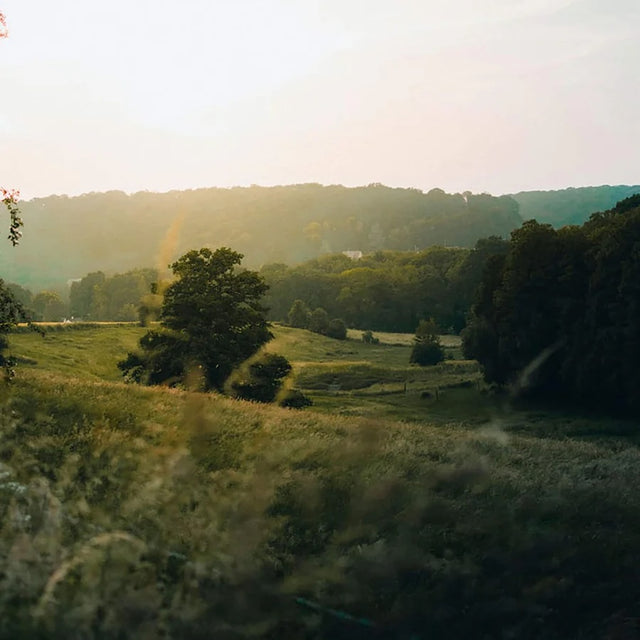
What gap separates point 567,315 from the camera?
54250mm

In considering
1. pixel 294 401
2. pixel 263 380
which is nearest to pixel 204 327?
pixel 263 380

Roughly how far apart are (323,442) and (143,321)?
98.8 m

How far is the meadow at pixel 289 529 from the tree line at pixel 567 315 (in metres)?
31.4

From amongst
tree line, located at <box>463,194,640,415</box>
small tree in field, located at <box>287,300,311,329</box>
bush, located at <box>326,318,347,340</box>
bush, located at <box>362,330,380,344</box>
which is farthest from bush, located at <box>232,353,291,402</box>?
small tree in field, located at <box>287,300,311,329</box>

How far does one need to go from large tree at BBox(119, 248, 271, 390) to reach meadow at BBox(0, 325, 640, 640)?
28912 mm

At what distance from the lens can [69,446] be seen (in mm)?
15469

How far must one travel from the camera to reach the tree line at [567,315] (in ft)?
161

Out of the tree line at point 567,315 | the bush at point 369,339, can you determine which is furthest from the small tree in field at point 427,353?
the bush at point 369,339

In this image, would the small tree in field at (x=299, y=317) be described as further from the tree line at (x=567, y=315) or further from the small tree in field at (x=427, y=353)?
the tree line at (x=567, y=315)

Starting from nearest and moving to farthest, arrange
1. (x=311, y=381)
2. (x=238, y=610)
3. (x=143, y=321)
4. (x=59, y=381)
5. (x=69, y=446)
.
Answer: (x=238, y=610), (x=69, y=446), (x=59, y=381), (x=311, y=381), (x=143, y=321)

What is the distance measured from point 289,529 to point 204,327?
126 ft

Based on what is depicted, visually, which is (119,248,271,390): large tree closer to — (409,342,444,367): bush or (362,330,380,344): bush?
(409,342,444,367): bush

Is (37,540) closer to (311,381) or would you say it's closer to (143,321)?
(311,381)

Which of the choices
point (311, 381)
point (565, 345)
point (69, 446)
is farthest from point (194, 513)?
point (311, 381)
